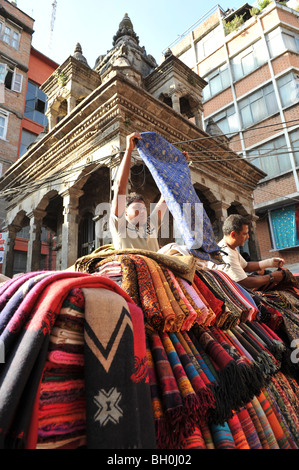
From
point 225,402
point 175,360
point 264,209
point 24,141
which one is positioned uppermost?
point 24,141

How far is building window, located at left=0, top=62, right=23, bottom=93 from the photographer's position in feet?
56.5

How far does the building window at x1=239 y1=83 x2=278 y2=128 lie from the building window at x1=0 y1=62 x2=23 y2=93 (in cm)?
1393

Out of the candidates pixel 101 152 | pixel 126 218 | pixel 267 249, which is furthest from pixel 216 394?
pixel 267 249

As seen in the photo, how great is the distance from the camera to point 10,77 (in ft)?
58.0

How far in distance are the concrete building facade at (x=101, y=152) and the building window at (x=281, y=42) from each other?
351 inches

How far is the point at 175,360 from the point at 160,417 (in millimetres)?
224

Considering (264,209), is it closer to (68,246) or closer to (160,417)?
(68,246)

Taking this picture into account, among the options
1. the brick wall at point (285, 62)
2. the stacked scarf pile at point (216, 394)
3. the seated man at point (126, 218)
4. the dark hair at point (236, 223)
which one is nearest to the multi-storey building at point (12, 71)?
the brick wall at point (285, 62)

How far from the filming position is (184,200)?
3.91 metres

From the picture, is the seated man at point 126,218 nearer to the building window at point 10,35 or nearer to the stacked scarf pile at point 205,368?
the stacked scarf pile at point 205,368

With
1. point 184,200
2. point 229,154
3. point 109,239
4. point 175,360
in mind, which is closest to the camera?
point 175,360

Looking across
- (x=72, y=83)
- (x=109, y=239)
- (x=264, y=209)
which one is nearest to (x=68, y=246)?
(x=109, y=239)

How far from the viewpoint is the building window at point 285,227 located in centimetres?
1366

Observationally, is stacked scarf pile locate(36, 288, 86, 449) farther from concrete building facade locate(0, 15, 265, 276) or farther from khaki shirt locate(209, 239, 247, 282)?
concrete building facade locate(0, 15, 265, 276)
